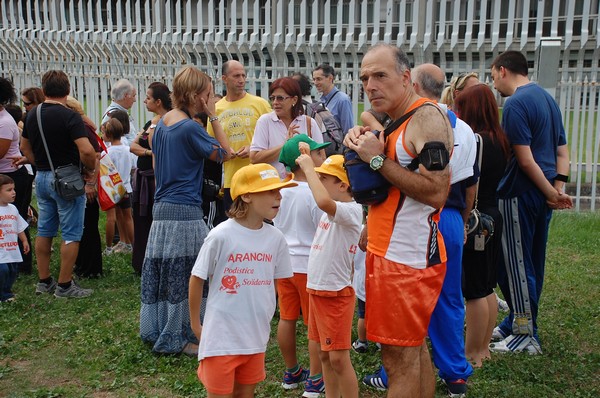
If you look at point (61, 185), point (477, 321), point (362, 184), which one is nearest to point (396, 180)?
point (362, 184)

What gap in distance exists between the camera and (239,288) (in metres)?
3.43

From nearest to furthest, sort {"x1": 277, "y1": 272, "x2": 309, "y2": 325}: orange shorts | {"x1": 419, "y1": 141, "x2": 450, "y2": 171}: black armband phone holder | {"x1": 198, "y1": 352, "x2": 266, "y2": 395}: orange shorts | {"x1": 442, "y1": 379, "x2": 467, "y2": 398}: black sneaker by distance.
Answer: {"x1": 419, "y1": 141, "x2": 450, "y2": 171}: black armband phone holder, {"x1": 198, "y1": 352, "x2": 266, "y2": 395}: orange shorts, {"x1": 442, "y1": 379, "x2": 467, "y2": 398}: black sneaker, {"x1": 277, "y1": 272, "x2": 309, "y2": 325}: orange shorts

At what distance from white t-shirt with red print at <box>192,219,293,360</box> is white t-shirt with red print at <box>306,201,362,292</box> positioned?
44 centimetres

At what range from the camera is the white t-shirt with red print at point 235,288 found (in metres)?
3.38

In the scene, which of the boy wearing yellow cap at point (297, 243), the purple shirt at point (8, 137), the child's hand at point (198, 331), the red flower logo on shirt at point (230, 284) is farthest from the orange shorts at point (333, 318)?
the purple shirt at point (8, 137)

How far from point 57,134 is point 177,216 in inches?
81.8

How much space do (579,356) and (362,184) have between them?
9.21 feet

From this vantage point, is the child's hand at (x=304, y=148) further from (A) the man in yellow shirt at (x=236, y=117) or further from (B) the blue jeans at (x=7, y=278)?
(B) the blue jeans at (x=7, y=278)

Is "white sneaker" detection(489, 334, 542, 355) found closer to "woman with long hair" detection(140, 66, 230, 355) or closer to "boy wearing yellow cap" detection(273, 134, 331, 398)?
"boy wearing yellow cap" detection(273, 134, 331, 398)

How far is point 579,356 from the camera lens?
4.89 meters

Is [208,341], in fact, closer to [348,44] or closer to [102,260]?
[102,260]

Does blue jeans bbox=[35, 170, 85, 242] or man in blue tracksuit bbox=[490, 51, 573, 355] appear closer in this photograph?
man in blue tracksuit bbox=[490, 51, 573, 355]

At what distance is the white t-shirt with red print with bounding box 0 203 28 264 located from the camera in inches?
246

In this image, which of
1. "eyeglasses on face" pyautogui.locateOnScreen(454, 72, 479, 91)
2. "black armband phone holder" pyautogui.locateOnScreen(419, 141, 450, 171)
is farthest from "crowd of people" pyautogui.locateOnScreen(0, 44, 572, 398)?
"eyeglasses on face" pyautogui.locateOnScreen(454, 72, 479, 91)
